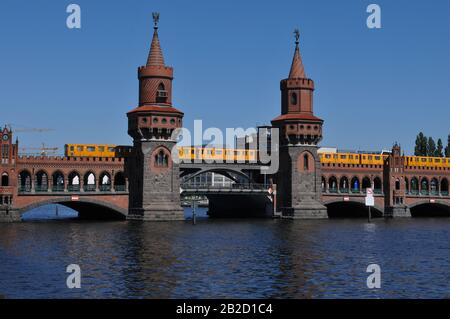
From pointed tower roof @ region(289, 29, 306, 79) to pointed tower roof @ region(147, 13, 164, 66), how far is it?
2274cm

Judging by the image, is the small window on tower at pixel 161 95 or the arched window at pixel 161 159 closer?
the arched window at pixel 161 159

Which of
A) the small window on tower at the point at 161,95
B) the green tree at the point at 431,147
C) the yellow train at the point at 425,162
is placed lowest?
the yellow train at the point at 425,162

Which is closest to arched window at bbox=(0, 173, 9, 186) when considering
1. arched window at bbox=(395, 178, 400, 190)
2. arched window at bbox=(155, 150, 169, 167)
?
arched window at bbox=(155, 150, 169, 167)

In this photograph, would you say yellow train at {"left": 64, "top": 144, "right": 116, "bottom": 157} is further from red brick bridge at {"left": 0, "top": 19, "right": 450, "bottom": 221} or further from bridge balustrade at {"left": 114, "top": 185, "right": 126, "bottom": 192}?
bridge balustrade at {"left": 114, "top": 185, "right": 126, "bottom": 192}

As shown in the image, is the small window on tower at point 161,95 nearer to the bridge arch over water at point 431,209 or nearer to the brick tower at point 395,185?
the brick tower at point 395,185

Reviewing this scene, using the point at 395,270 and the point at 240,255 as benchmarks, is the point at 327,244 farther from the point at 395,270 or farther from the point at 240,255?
the point at 395,270

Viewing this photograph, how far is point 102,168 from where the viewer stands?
104 m

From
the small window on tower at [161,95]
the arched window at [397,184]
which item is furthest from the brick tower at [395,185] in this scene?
the small window on tower at [161,95]

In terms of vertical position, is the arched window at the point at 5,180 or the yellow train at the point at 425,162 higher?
the yellow train at the point at 425,162

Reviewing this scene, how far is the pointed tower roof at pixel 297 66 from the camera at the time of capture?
113312mm

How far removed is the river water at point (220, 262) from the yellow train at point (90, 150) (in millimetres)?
21062

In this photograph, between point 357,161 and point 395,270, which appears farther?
point 357,161
